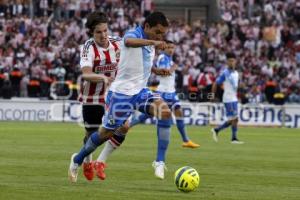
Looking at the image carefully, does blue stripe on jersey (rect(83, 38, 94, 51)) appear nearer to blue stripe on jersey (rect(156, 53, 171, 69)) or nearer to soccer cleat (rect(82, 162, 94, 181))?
soccer cleat (rect(82, 162, 94, 181))

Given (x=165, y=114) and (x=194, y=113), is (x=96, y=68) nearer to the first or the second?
(x=165, y=114)

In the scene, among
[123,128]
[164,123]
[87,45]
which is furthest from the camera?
[164,123]

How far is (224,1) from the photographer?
145 ft

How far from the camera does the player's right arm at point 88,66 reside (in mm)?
12914

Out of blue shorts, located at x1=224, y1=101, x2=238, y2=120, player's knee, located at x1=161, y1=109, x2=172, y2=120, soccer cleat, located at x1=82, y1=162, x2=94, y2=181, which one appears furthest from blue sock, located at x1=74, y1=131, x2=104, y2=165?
blue shorts, located at x1=224, y1=101, x2=238, y2=120

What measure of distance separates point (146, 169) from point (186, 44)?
25498 mm

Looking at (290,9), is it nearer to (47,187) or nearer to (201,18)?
(201,18)

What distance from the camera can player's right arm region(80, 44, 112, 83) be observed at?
42.4ft

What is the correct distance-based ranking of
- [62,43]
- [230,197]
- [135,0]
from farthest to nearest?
1. [135,0]
2. [62,43]
3. [230,197]

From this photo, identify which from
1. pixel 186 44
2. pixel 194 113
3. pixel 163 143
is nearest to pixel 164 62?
pixel 163 143

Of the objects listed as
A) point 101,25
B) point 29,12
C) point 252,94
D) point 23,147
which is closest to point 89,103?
point 101,25

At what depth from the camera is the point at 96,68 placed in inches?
534

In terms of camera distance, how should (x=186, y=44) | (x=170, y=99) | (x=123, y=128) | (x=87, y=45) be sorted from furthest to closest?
1. (x=186, y=44)
2. (x=170, y=99)
3. (x=123, y=128)
4. (x=87, y=45)

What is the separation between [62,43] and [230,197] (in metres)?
28.8
